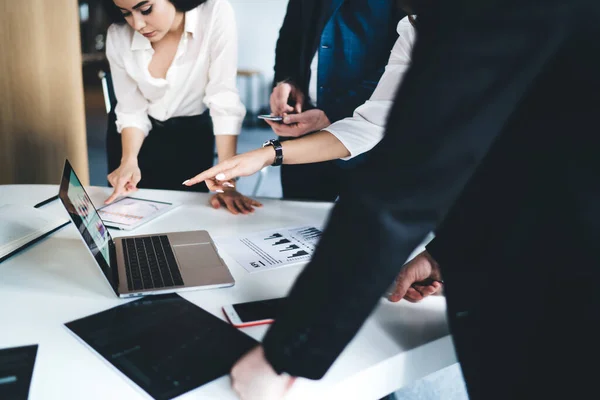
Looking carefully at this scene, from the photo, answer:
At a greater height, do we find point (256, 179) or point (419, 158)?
point (419, 158)

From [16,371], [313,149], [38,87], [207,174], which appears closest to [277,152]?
[313,149]

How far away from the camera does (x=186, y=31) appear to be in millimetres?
1857

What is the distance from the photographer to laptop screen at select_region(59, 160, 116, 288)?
87 centimetres

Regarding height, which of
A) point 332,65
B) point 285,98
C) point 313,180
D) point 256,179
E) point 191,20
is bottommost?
point 256,179

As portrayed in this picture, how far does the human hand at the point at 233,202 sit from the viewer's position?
56.6 inches

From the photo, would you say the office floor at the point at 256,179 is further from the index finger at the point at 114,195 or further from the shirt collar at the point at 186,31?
the shirt collar at the point at 186,31

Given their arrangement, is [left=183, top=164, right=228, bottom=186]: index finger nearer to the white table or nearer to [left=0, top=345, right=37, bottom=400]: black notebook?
the white table

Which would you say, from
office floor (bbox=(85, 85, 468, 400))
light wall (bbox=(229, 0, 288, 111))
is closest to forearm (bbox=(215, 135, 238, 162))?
office floor (bbox=(85, 85, 468, 400))

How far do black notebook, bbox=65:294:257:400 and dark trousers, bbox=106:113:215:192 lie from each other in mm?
1282

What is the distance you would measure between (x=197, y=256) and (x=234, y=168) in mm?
304

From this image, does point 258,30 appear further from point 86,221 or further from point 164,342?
point 164,342

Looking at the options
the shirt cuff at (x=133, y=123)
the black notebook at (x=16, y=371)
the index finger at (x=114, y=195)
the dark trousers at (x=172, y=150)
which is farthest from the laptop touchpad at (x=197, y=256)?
the dark trousers at (x=172, y=150)

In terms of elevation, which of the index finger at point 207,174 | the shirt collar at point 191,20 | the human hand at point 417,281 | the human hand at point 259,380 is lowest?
the human hand at point 417,281

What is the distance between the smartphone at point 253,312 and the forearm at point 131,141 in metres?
1.07
